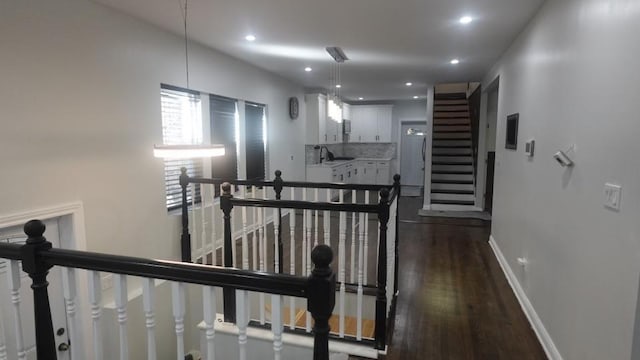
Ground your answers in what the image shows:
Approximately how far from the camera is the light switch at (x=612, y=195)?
1.71 metres

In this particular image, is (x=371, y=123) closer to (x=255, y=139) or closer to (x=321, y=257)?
(x=255, y=139)

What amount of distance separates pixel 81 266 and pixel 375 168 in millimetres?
9273

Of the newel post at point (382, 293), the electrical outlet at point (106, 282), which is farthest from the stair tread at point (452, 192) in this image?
the electrical outlet at point (106, 282)

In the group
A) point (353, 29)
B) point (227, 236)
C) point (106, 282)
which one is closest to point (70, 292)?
point (227, 236)

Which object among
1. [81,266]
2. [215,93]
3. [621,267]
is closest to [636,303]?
[621,267]

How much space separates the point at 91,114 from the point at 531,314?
13.0 ft

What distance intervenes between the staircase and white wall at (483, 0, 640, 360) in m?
4.22

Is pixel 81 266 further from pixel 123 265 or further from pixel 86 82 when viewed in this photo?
pixel 86 82

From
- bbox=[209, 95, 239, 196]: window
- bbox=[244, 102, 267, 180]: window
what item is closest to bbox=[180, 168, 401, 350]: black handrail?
bbox=[209, 95, 239, 196]: window

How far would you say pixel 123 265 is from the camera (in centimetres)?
126

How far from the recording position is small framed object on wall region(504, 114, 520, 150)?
3824 mm

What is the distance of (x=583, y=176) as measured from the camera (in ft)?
6.94

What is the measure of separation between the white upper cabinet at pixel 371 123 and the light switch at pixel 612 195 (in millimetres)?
8726

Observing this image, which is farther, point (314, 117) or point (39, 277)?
point (314, 117)
